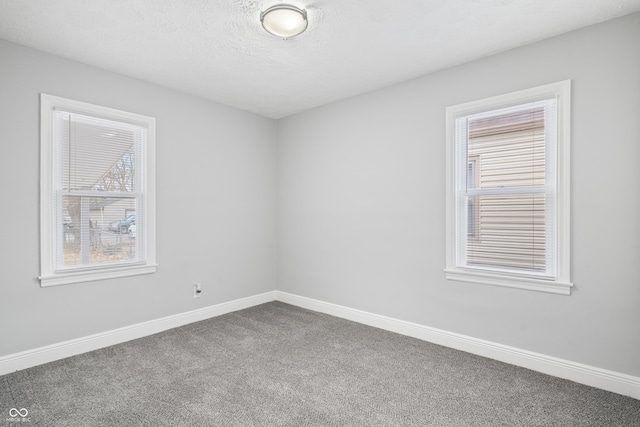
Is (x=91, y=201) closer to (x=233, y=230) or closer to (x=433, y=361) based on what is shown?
(x=233, y=230)

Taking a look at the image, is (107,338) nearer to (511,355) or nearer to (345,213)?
(345,213)

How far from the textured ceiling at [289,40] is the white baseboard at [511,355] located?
102 inches

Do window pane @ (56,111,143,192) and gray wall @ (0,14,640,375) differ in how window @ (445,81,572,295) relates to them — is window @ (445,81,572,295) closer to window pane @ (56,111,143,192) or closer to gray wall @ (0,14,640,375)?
gray wall @ (0,14,640,375)

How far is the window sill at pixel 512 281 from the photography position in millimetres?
2584

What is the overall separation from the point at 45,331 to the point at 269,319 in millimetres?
2121

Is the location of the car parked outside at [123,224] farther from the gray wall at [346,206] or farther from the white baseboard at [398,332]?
the white baseboard at [398,332]

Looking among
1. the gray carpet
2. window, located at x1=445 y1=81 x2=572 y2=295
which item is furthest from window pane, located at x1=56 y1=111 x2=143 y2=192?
window, located at x1=445 y1=81 x2=572 y2=295

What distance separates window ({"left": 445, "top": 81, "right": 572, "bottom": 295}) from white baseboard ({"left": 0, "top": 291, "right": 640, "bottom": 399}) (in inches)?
22.7

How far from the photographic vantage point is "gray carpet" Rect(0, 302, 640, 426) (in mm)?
2082

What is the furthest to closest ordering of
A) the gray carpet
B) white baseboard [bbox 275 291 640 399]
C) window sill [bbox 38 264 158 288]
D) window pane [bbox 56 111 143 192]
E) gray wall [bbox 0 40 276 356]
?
window pane [bbox 56 111 143 192]
window sill [bbox 38 264 158 288]
gray wall [bbox 0 40 276 356]
white baseboard [bbox 275 291 640 399]
the gray carpet

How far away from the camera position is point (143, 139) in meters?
3.50

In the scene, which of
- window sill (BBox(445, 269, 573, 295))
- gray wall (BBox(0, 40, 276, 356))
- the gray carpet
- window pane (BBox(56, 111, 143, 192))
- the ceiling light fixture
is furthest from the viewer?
window pane (BBox(56, 111, 143, 192))

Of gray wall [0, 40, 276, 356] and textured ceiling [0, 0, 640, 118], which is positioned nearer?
textured ceiling [0, 0, 640, 118]

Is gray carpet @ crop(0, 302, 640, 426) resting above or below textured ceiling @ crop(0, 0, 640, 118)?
below
